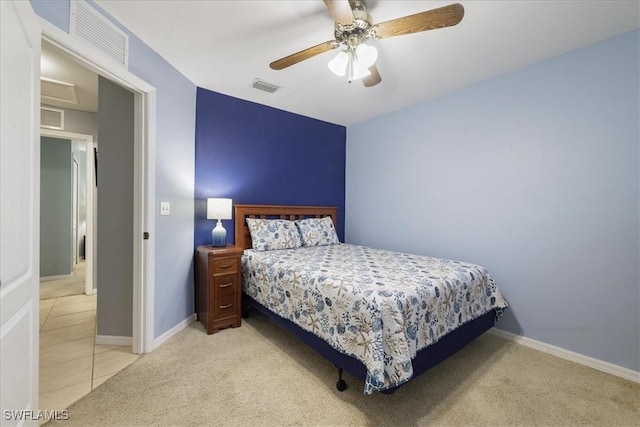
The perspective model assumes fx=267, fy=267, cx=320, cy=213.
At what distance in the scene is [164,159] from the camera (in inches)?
95.7

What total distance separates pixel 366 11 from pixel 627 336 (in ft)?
9.76

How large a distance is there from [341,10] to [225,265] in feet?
7.32

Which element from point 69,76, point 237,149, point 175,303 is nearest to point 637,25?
point 237,149

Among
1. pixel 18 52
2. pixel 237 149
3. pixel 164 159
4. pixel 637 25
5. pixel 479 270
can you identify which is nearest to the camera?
pixel 18 52

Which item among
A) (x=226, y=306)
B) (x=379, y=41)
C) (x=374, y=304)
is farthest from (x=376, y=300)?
(x=379, y=41)

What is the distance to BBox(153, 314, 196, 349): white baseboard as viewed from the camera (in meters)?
2.30

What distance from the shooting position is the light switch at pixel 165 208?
2387 millimetres

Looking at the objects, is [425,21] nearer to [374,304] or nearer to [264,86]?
[374,304]

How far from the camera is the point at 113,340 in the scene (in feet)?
7.72

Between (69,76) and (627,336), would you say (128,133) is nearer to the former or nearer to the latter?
(69,76)

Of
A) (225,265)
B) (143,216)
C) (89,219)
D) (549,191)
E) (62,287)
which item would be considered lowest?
(62,287)

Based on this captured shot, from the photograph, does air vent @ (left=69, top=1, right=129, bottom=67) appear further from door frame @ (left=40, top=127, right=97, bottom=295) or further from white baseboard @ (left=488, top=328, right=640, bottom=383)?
white baseboard @ (left=488, top=328, right=640, bottom=383)

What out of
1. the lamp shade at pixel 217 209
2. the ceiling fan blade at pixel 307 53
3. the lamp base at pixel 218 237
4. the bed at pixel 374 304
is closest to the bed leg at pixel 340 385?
the bed at pixel 374 304

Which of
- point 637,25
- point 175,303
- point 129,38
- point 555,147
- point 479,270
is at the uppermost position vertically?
point 637,25
